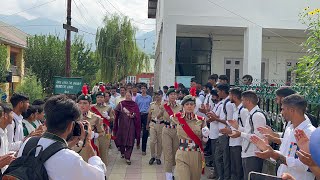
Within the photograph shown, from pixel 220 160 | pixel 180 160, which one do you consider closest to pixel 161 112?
pixel 220 160

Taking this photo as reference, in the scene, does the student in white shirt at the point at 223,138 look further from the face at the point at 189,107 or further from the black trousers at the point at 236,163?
the face at the point at 189,107

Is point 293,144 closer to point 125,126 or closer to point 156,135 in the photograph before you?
point 156,135

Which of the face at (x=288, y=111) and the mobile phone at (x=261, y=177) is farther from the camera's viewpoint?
the face at (x=288, y=111)

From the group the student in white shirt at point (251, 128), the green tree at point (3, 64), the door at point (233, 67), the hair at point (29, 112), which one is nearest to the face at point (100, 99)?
the hair at point (29, 112)

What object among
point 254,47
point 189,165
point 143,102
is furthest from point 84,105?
point 254,47

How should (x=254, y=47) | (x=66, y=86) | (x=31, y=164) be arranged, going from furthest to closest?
(x=254, y=47) < (x=66, y=86) < (x=31, y=164)

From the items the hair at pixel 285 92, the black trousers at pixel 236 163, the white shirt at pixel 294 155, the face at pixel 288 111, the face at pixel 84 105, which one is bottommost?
the black trousers at pixel 236 163

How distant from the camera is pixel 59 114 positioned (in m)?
2.75

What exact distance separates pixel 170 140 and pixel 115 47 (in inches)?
936

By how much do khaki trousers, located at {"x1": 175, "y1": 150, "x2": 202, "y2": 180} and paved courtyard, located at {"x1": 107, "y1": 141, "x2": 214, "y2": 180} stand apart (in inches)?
81.4

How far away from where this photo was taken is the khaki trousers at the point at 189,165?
602 centimetres

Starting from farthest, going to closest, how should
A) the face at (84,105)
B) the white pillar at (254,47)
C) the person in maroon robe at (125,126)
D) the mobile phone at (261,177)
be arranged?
the white pillar at (254,47)
the person in maroon robe at (125,126)
the face at (84,105)
the mobile phone at (261,177)

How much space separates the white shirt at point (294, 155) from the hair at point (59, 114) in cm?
222

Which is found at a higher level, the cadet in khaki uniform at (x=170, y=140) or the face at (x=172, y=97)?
the face at (x=172, y=97)
